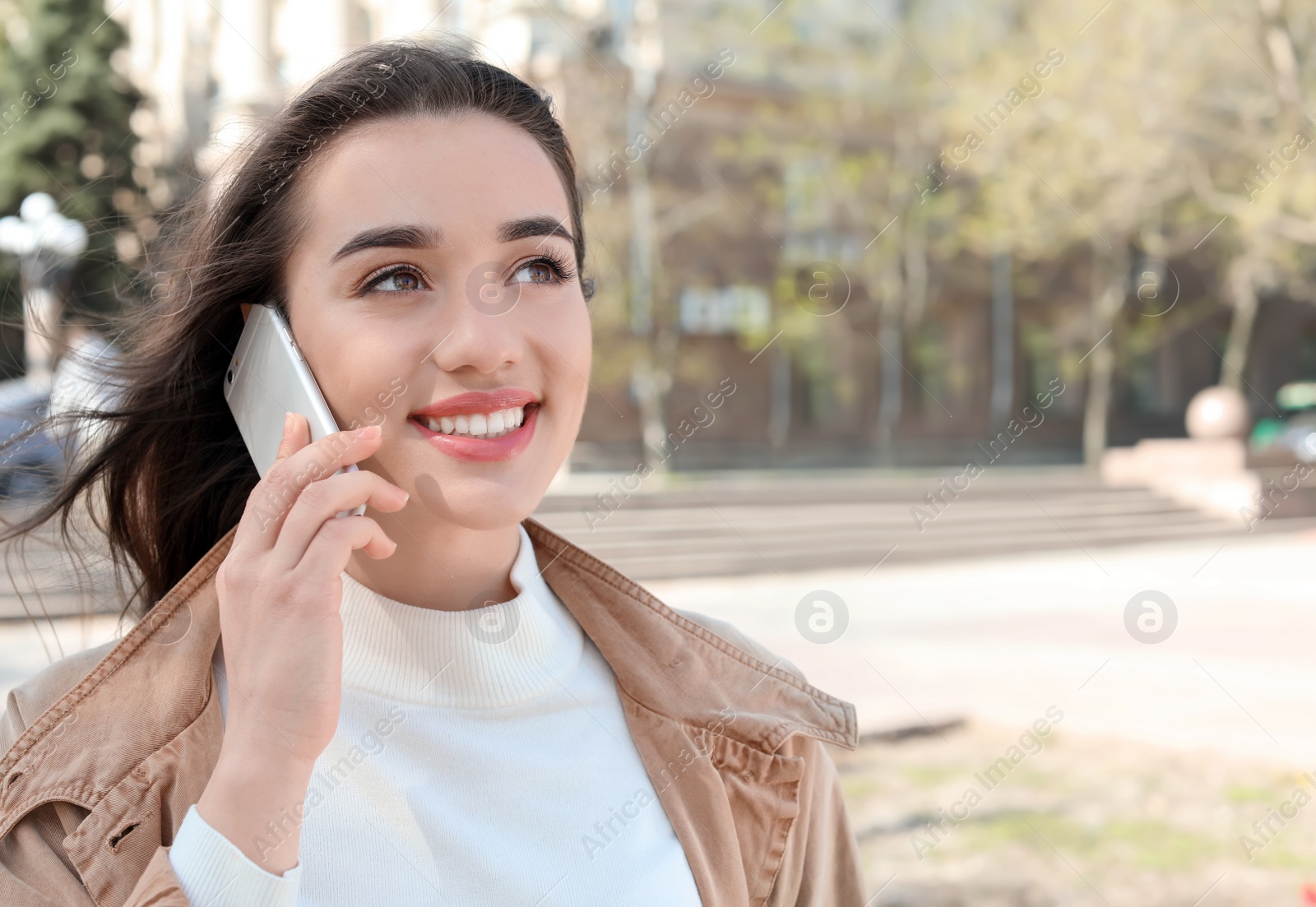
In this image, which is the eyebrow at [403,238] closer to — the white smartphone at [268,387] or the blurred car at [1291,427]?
the white smartphone at [268,387]

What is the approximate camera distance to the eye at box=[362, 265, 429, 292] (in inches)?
65.2

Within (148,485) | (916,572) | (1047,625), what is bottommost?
(148,485)

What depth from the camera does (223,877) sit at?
132cm

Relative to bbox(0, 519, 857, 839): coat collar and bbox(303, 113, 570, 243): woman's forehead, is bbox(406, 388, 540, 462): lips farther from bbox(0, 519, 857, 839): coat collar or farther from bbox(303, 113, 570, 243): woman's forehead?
bbox(0, 519, 857, 839): coat collar

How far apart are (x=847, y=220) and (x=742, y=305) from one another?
2869mm

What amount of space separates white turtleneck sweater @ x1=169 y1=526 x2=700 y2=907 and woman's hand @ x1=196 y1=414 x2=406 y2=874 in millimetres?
225

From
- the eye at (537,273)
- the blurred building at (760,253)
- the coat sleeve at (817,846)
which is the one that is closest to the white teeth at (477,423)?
the eye at (537,273)

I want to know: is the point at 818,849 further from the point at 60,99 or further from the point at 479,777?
the point at 60,99

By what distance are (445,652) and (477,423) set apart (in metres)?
0.39

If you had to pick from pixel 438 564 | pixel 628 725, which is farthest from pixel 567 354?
pixel 628 725

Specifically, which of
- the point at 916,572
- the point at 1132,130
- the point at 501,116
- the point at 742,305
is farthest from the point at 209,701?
the point at 742,305

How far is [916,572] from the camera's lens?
1439 centimetres

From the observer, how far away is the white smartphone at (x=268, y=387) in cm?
167

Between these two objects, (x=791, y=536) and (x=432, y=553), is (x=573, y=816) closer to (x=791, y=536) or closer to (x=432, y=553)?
(x=432, y=553)
